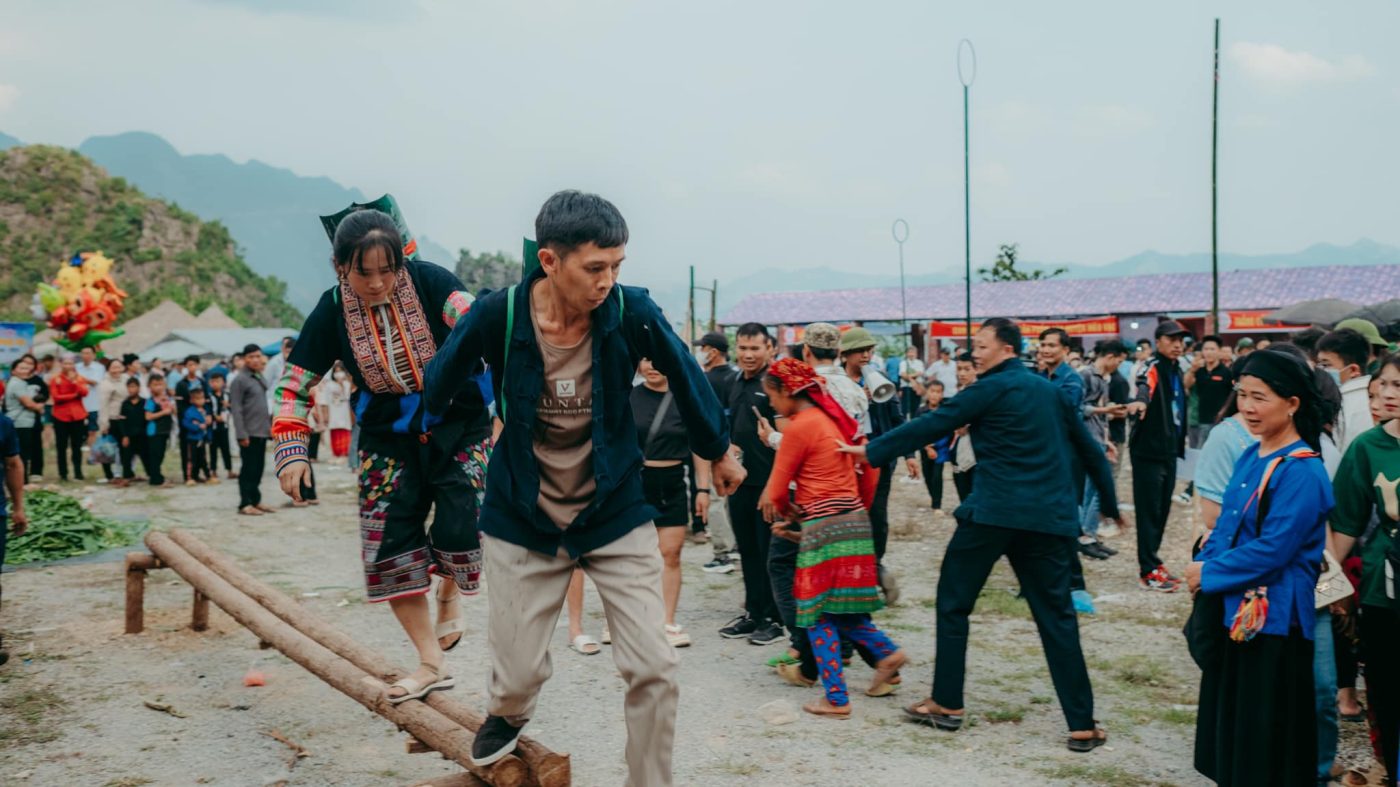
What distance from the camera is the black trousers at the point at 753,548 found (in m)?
7.05

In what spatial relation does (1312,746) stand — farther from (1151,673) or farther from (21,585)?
(21,585)

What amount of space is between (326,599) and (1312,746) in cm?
704

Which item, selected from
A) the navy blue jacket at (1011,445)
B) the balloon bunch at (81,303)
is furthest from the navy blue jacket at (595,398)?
the balloon bunch at (81,303)

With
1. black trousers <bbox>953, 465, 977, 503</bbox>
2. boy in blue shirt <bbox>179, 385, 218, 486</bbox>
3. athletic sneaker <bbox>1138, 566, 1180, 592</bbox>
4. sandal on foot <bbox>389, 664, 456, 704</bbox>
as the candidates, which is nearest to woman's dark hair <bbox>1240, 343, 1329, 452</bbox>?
sandal on foot <bbox>389, 664, 456, 704</bbox>

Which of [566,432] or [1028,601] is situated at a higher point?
[566,432]

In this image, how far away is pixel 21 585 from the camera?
9008mm

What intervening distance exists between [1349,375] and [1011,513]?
2256mm

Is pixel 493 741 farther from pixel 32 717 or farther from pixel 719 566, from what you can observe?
pixel 719 566

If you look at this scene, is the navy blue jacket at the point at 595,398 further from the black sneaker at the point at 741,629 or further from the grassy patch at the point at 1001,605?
the grassy patch at the point at 1001,605

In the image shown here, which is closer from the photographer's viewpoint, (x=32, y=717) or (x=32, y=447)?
(x=32, y=717)

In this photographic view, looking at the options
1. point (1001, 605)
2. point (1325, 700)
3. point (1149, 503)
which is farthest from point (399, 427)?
point (1149, 503)

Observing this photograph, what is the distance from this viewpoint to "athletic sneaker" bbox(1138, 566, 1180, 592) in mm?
8297

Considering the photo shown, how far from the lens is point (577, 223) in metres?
3.08

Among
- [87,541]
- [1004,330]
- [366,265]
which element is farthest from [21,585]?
[1004,330]
